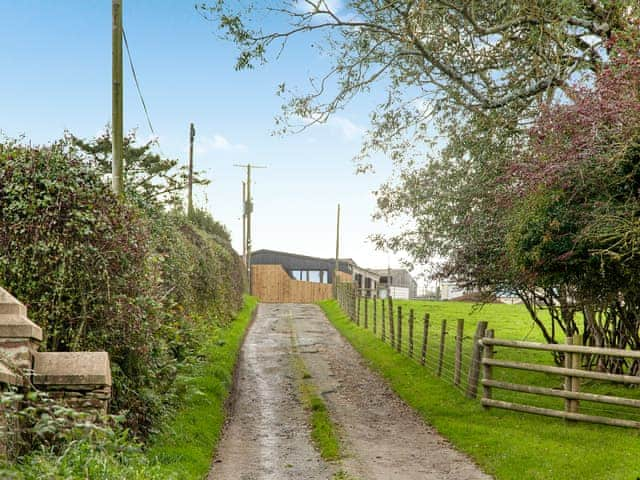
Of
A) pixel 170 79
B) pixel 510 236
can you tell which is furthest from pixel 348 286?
pixel 510 236

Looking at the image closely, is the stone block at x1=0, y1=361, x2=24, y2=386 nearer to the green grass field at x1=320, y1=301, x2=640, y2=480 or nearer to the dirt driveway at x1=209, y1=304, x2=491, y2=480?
the dirt driveway at x1=209, y1=304, x2=491, y2=480

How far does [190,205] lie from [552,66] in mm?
21960

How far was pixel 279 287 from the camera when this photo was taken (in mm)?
50969

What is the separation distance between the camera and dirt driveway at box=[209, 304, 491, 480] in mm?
8891

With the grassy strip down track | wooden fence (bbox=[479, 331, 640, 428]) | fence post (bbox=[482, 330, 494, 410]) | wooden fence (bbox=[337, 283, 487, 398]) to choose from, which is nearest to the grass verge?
the grassy strip down track

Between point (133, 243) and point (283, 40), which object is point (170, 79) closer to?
point (283, 40)

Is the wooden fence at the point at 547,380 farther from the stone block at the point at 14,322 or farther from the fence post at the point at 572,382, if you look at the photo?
the stone block at the point at 14,322

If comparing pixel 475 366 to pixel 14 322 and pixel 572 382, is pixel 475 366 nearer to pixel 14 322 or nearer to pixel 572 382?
pixel 572 382

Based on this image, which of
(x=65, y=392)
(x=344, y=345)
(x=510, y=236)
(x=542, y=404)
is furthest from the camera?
(x=344, y=345)

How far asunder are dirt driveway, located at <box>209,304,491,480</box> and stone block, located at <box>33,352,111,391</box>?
1917 millimetres

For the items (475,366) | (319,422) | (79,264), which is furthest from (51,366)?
(475,366)

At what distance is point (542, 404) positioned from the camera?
12922 mm

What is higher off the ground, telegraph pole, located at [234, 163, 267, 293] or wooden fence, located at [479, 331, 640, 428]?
→ telegraph pole, located at [234, 163, 267, 293]

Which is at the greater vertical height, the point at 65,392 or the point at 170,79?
the point at 170,79
